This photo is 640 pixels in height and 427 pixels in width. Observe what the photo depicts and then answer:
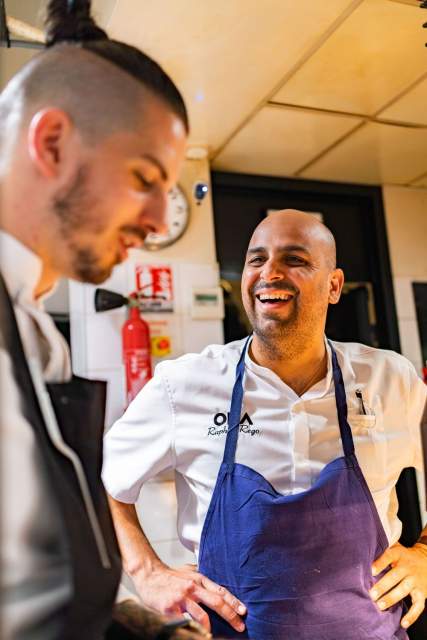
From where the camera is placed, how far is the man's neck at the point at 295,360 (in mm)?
554

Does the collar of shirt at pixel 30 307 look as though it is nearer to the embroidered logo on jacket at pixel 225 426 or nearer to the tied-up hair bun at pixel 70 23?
the tied-up hair bun at pixel 70 23

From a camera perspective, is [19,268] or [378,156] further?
[378,156]

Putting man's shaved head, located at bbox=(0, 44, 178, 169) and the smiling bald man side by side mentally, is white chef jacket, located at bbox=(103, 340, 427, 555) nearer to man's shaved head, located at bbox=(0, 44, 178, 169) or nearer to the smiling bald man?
the smiling bald man

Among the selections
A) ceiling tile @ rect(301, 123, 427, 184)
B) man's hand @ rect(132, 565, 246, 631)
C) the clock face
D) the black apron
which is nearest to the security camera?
the clock face

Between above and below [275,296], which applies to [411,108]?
above

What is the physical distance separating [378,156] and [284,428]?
297mm

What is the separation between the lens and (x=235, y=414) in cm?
59

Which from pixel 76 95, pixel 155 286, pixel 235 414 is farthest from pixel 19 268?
pixel 235 414

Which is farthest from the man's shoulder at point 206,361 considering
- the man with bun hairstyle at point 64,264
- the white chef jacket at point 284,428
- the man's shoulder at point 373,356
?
the man with bun hairstyle at point 64,264

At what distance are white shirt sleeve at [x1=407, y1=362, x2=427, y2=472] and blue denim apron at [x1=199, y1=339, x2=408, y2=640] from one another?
6cm

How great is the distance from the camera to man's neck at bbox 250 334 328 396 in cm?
55

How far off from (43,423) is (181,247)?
0.27 meters

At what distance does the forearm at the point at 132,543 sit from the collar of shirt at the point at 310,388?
0.18 metres

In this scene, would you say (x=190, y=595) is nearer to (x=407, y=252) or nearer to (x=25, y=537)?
(x=25, y=537)
